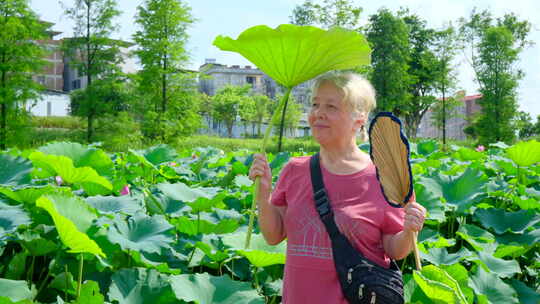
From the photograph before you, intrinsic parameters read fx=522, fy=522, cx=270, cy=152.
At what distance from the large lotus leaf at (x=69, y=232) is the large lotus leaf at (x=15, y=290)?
0.60ft

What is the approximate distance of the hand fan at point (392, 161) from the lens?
1.06 m

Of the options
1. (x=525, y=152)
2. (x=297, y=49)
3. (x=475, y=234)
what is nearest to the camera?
(x=297, y=49)

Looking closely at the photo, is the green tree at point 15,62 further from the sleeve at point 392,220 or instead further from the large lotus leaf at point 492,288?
the sleeve at point 392,220

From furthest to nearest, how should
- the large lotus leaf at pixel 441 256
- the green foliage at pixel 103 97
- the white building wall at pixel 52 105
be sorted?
1. the white building wall at pixel 52 105
2. the green foliage at pixel 103 97
3. the large lotus leaf at pixel 441 256

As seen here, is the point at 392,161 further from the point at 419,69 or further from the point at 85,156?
the point at 419,69

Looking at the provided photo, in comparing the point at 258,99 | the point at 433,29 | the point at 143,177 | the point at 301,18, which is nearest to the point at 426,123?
the point at 258,99

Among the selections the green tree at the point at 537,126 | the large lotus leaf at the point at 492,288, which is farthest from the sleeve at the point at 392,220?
the green tree at the point at 537,126

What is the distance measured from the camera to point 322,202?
49.2 inches

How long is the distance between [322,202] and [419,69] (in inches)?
1219

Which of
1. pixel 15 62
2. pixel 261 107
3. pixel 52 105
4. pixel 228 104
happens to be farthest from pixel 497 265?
pixel 261 107

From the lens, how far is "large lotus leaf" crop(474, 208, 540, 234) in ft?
7.19

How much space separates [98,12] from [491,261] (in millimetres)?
20220

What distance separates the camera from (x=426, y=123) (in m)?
52.3

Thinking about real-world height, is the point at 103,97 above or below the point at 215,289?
above
